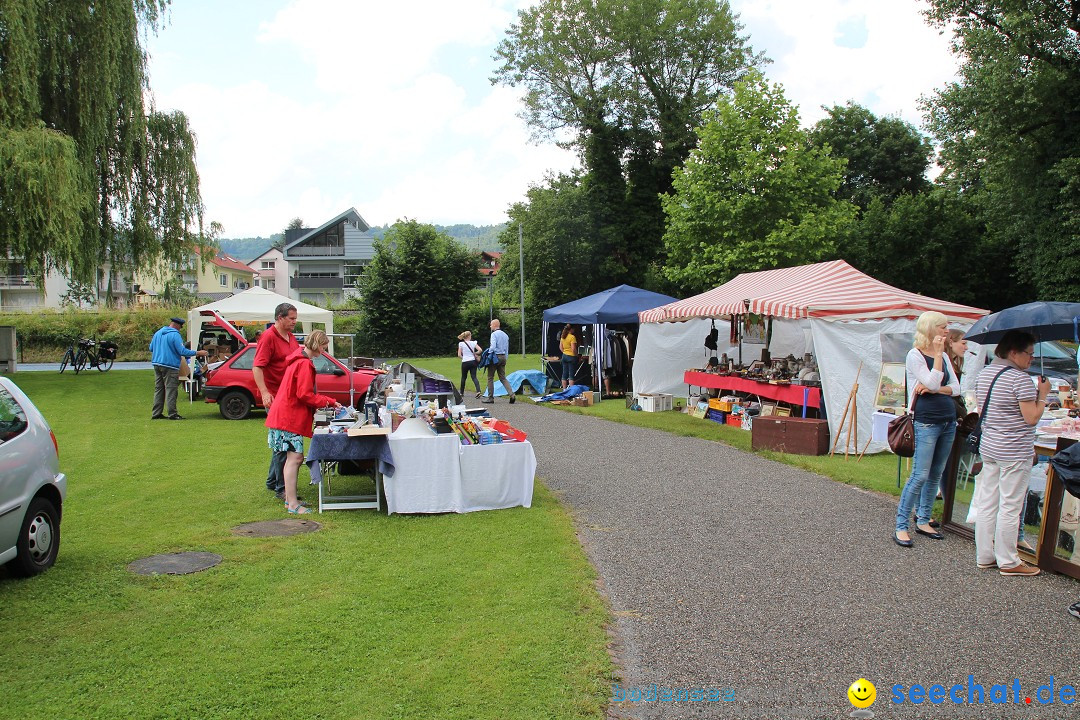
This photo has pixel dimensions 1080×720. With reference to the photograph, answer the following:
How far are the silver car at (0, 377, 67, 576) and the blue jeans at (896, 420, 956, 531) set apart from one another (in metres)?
6.56

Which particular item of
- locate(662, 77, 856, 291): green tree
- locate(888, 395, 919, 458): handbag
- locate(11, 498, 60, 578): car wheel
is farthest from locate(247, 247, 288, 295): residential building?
locate(888, 395, 919, 458): handbag

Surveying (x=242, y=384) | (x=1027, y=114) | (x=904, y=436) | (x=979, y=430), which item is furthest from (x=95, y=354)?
(x=1027, y=114)

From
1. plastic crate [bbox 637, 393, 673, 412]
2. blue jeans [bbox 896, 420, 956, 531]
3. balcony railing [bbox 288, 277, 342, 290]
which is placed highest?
balcony railing [bbox 288, 277, 342, 290]

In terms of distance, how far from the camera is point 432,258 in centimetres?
3878

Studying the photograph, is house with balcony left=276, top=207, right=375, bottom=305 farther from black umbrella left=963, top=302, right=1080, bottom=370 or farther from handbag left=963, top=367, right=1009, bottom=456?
handbag left=963, top=367, right=1009, bottom=456

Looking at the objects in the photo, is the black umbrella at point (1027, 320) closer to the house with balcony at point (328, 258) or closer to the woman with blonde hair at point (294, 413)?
the woman with blonde hair at point (294, 413)

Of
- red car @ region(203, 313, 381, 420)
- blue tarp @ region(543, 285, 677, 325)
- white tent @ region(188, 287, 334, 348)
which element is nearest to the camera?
red car @ region(203, 313, 381, 420)

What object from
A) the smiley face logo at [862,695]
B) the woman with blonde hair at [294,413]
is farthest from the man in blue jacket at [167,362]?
the smiley face logo at [862,695]

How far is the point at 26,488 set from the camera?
5.10m

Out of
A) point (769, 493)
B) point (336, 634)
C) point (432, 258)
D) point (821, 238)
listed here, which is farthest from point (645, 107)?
point (336, 634)

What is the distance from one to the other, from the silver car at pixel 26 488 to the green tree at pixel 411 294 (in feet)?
107

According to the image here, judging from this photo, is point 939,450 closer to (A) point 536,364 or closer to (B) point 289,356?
(B) point 289,356

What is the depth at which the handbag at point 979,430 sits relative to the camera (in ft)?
18.0

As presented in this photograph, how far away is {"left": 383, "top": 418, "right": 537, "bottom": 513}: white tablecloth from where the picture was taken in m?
7.13
